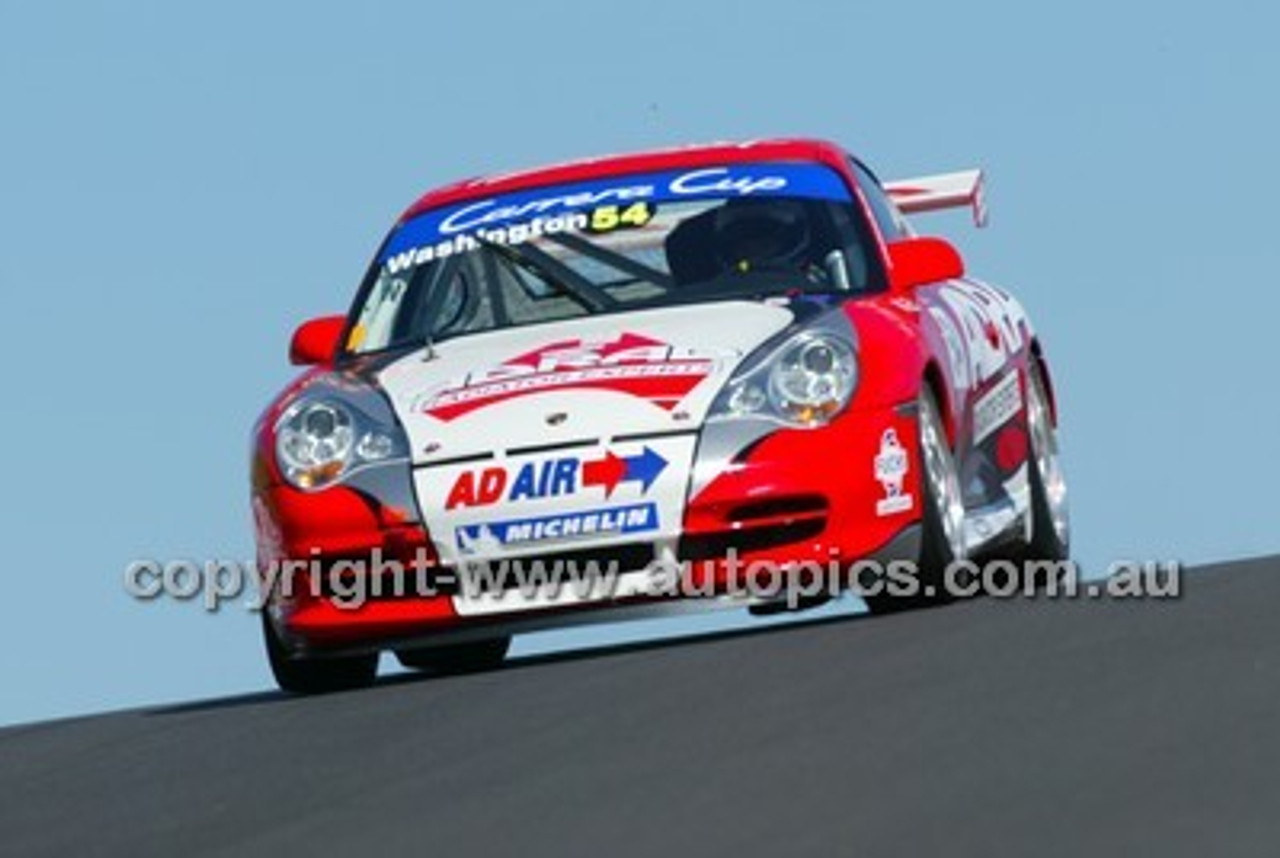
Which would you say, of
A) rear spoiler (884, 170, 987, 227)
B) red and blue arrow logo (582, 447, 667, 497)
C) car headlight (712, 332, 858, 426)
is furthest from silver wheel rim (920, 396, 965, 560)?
rear spoiler (884, 170, 987, 227)

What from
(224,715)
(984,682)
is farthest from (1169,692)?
(224,715)

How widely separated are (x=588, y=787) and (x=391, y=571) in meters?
3.21

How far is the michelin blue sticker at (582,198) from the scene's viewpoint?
11781 millimetres

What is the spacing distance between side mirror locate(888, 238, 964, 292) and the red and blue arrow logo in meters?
1.38

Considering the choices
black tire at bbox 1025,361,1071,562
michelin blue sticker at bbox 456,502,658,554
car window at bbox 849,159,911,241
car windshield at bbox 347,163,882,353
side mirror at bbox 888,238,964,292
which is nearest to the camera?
michelin blue sticker at bbox 456,502,658,554

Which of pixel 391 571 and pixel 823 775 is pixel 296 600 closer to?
pixel 391 571

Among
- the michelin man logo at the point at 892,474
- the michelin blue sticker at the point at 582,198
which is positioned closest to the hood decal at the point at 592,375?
the michelin man logo at the point at 892,474

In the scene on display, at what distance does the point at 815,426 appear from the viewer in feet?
34.0

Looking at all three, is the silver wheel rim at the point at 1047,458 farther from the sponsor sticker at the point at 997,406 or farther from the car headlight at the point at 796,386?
the car headlight at the point at 796,386

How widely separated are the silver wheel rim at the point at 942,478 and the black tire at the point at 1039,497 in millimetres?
1511

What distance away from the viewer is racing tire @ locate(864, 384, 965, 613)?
1055 centimetres

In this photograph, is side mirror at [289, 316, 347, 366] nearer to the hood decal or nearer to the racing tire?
the hood decal

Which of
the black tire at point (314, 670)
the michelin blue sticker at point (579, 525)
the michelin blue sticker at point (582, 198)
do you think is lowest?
the black tire at point (314, 670)

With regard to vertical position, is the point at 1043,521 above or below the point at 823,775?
below
